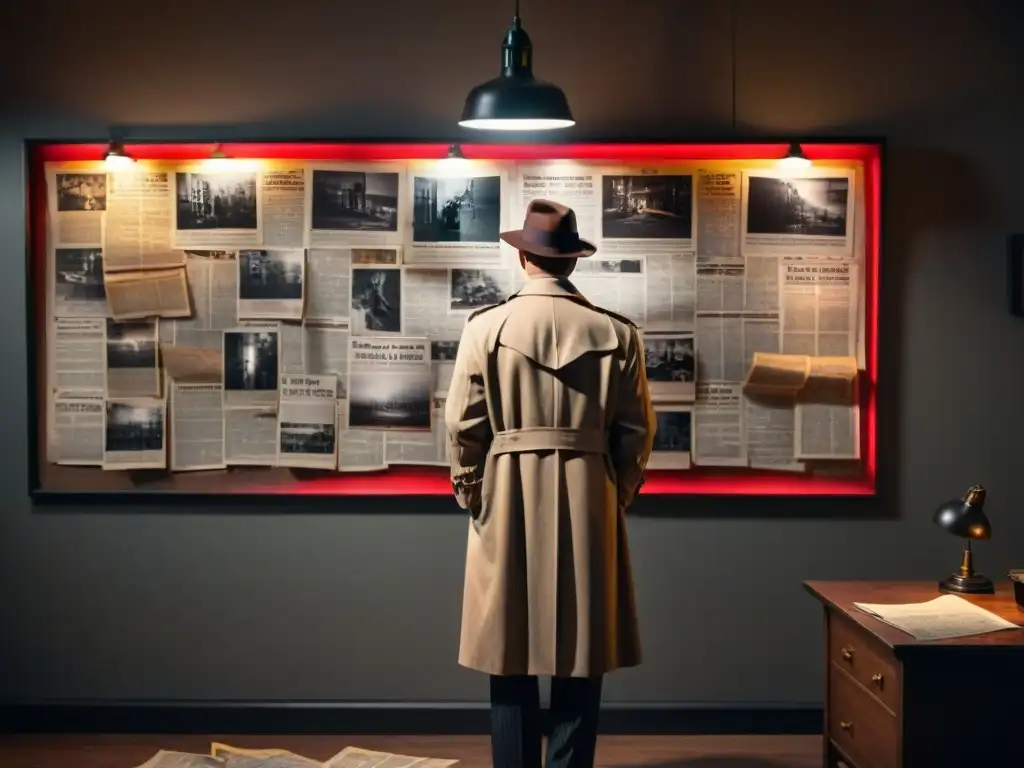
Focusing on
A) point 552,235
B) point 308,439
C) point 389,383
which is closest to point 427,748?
point 308,439

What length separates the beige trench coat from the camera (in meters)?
3.38

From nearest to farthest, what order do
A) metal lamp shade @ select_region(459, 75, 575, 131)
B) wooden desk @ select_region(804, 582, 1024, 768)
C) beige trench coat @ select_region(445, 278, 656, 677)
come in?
wooden desk @ select_region(804, 582, 1024, 768)
beige trench coat @ select_region(445, 278, 656, 677)
metal lamp shade @ select_region(459, 75, 575, 131)

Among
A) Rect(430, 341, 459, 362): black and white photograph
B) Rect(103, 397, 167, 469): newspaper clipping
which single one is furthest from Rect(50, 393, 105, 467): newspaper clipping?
Rect(430, 341, 459, 362): black and white photograph

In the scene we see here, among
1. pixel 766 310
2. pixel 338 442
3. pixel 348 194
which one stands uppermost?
pixel 348 194

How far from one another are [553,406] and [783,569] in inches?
56.5

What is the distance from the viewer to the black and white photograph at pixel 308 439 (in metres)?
Result: 4.36

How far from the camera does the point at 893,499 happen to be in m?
4.38

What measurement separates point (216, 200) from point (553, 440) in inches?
66.1

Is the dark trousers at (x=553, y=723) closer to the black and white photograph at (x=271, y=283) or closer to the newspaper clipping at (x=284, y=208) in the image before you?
the black and white photograph at (x=271, y=283)

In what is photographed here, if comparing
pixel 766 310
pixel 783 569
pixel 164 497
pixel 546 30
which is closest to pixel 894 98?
pixel 766 310

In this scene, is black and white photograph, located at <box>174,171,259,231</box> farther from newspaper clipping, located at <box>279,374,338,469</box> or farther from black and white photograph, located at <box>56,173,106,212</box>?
newspaper clipping, located at <box>279,374,338,469</box>

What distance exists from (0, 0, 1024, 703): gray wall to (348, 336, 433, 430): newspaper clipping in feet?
1.07

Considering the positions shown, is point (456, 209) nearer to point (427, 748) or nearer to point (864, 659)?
point (427, 748)

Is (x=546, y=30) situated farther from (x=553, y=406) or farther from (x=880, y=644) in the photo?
(x=880, y=644)
